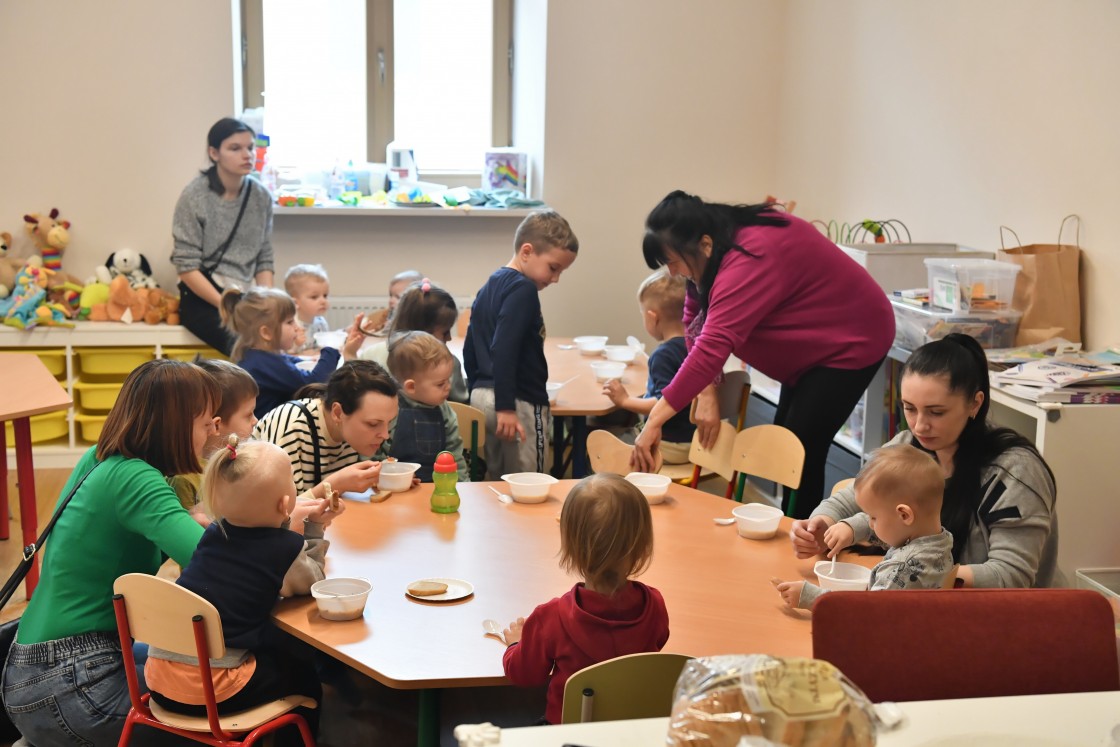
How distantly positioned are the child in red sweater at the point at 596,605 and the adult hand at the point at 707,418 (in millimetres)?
1400

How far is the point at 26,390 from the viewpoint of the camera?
12.0ft

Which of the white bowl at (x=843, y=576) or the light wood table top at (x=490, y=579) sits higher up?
the white bowl at (x=843, y=576)

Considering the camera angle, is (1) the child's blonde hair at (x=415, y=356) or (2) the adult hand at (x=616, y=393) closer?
(1) the child's blonde hair at (x=415, y=356)

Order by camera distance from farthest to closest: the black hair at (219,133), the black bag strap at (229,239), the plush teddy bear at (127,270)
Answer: the plush teddy bear at (127,270) → the black bag strap at (229,239) → the black hair at (219,133)

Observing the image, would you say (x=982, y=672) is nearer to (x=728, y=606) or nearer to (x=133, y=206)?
(x=728, y=606)

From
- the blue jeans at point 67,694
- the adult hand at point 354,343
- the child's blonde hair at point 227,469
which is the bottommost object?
the blue jeans at point 67,694

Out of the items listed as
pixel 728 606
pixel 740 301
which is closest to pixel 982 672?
pixel 728 606

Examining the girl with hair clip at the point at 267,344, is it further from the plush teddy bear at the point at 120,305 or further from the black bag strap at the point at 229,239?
the plush teddy bear at the point at 120,305

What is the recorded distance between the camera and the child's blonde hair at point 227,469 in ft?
6.67

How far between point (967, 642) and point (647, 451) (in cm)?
139

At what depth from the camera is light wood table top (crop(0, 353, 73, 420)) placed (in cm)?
342

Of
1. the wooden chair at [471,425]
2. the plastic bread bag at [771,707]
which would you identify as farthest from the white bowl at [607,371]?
the plastic bread bag at [771,707]

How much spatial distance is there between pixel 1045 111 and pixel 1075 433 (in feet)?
4.26

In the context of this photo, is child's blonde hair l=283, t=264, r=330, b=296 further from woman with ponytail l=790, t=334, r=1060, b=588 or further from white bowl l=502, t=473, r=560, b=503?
woman with ponytail l=790, t=334, r=1060, b=588
